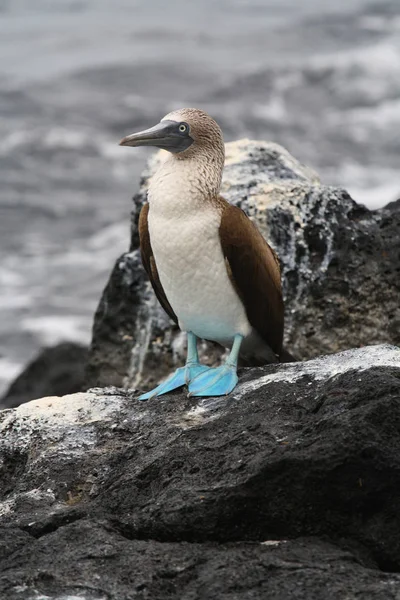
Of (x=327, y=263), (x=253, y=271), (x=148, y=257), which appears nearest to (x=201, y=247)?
(x=253, y=271)

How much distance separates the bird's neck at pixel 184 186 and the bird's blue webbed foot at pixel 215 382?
30.2 inches

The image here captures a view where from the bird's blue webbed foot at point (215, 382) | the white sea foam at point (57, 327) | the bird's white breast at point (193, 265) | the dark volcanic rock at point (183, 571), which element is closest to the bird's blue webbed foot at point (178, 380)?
the bird's blue webbed foot at point (215, 382)

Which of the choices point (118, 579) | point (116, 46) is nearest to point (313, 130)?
point (116, 46)

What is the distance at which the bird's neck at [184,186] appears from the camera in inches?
194

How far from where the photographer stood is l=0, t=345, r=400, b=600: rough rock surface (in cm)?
318

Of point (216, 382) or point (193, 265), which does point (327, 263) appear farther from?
point (216, 382)

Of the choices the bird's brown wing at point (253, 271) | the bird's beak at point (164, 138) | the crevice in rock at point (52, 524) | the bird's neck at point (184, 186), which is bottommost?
the crevice in rock at point (52, 524)

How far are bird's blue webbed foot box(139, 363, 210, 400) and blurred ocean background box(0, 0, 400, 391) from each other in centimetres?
721

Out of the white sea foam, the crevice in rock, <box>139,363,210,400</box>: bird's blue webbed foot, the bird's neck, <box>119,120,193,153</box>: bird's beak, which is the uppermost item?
<box>119,120,193,153</box>: bird's beak

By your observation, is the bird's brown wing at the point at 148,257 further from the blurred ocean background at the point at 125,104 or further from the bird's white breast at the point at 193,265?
the blurred ocean background at the point at 125,104

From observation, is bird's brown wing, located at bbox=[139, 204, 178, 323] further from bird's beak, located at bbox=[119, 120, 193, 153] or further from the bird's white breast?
bird's beak, located at bbox=[119, 120, 193, 153]

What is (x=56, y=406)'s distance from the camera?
14.8ft

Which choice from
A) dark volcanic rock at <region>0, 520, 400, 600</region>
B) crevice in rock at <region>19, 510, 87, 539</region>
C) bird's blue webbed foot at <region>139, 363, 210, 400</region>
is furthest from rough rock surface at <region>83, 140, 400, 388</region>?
dark volcanic rock at <region>0, 520, 400, 600</region>

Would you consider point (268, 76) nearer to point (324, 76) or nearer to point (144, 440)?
point (324, 76)
